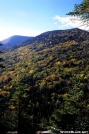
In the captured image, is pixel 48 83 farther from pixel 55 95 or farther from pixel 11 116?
pixel 11 116

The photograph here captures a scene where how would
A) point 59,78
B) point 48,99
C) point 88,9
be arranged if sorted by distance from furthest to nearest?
point 59,78, point 48,99, point 88,9

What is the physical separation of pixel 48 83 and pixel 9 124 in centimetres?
14513

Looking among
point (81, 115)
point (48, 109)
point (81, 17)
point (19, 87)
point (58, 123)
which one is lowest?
point (48, 109)

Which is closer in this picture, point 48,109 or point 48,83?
point 48,109

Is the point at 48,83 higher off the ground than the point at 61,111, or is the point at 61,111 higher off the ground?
the point at 61,111

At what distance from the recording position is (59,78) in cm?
18925

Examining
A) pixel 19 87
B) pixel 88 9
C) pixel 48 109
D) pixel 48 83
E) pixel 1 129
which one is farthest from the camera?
pixel 48 83

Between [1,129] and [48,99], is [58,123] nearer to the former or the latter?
[1,129]

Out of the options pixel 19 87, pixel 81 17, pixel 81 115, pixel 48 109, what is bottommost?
pixel 48 109

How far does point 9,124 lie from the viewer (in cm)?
3191

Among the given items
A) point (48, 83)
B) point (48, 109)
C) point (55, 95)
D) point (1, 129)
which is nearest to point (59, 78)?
point (48, 83)

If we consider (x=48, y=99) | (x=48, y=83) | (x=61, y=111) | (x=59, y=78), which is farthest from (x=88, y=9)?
(x=59, y=78)

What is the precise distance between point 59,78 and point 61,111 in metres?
152

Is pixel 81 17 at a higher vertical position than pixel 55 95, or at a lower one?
higher
